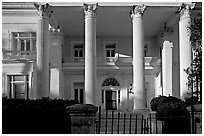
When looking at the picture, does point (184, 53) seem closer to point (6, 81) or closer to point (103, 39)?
point (103, 39)

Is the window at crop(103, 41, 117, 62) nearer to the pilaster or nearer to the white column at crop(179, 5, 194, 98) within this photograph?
the pilaster

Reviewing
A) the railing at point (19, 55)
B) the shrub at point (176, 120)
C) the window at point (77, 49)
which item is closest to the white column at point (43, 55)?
the railing at point (19, 55)

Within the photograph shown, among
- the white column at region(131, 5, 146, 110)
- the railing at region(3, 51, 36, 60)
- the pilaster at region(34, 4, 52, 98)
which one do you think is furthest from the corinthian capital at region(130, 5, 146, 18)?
the railing at region(3, 51, 36, 60)

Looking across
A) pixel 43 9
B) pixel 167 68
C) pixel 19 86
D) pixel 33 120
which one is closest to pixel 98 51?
pixel 167 68

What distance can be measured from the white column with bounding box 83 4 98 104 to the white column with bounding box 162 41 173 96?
→ 29.3ft

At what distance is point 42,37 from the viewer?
2541 cm

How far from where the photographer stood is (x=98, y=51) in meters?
35.8

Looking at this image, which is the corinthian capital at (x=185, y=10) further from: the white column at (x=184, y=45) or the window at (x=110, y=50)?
the window at (x=110, y=50)

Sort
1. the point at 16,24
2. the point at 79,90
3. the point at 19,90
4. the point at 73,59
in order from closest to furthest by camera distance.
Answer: the point at 19,90, the point at 16,24, the point at 73,59, the point at 79,90

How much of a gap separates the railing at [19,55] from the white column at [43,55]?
5135mm

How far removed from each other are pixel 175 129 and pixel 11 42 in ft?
72.2

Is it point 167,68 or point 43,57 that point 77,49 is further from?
point 43,57

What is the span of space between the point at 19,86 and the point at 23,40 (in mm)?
3946

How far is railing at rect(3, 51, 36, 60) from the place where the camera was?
1190 inches
